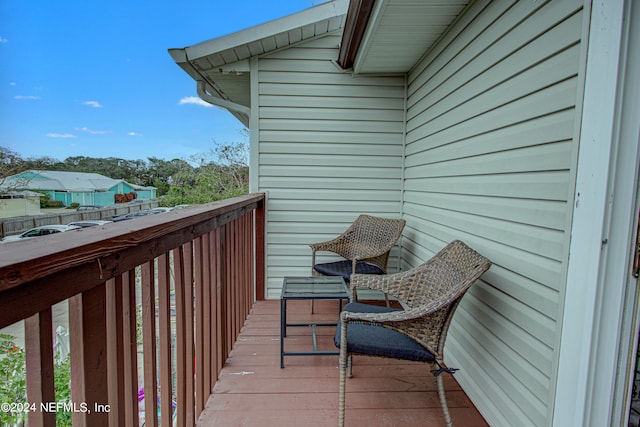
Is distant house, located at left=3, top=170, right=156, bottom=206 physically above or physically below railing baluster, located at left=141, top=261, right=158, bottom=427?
above

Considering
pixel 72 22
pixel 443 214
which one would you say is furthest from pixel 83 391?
pixel 72 22

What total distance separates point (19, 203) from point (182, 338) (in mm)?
1430

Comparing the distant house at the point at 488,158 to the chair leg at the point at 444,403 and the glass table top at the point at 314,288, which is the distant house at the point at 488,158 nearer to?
the chair leg at the point at 444,403

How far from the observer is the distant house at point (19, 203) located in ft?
5.61

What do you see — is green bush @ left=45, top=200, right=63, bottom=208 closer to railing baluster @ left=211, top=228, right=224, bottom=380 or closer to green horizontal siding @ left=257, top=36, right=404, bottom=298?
railing baluster @ left=211, top=228, right=224, bottom=380

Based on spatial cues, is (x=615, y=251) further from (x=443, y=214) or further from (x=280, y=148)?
(x=280, y=148)

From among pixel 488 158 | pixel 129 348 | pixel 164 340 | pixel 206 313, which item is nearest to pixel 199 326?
pixel 206 313

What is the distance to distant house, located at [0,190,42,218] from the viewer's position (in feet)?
5.61

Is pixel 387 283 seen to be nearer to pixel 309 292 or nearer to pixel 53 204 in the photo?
pixel 309 292

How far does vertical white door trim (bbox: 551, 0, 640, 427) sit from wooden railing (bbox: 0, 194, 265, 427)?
4.48 ft

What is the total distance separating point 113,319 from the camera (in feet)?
2.91

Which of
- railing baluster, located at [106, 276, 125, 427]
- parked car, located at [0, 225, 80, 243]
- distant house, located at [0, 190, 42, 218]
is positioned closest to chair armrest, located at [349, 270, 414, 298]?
railing baluster, located at [106, 276, 125, 427]

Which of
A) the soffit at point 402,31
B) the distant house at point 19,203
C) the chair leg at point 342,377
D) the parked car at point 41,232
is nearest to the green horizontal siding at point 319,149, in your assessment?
the soffit at point 402,31

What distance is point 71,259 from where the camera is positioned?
657 mm
